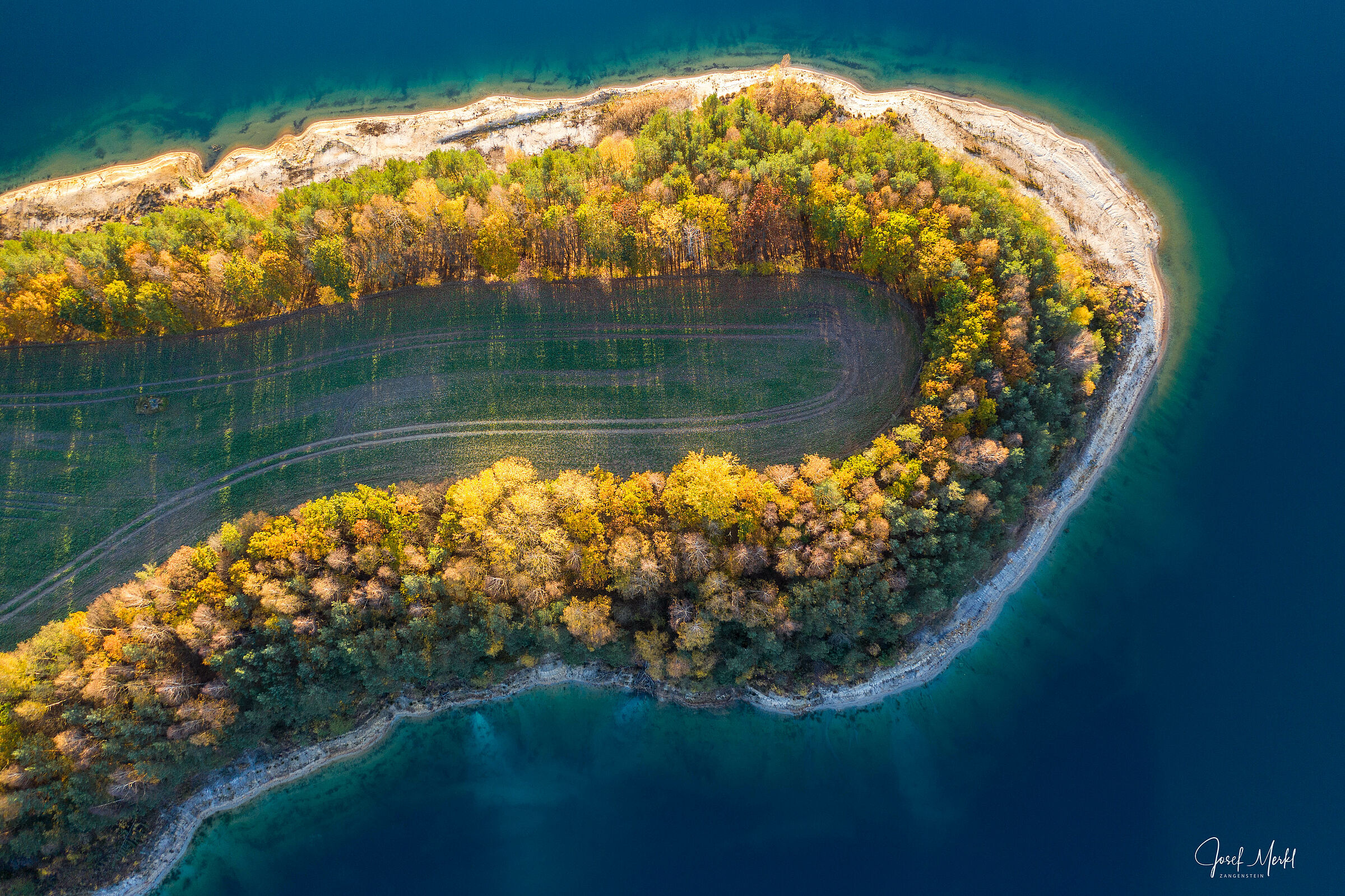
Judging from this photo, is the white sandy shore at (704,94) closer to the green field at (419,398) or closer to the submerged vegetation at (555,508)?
the submerged vegetation at (555,508)

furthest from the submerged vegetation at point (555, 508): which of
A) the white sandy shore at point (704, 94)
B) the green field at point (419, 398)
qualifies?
the white sandy shore at point (704, 94)

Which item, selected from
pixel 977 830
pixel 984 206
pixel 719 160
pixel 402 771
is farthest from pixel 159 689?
pixel 984 206

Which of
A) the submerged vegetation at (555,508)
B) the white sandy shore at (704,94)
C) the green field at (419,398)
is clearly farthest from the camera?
the white sandy shore at (704,94)

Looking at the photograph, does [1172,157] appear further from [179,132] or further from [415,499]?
[179,132]

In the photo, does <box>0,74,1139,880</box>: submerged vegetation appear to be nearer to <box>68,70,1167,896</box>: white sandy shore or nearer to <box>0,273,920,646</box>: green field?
<box>0,273,920,646</box>: green field

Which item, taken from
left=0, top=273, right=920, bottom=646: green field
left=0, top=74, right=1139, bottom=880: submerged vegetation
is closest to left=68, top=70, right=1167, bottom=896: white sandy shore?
left=0, top=74, right=1139, bottom=880: submerged vegetation

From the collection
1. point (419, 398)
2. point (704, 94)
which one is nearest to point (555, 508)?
point (419, 398)
